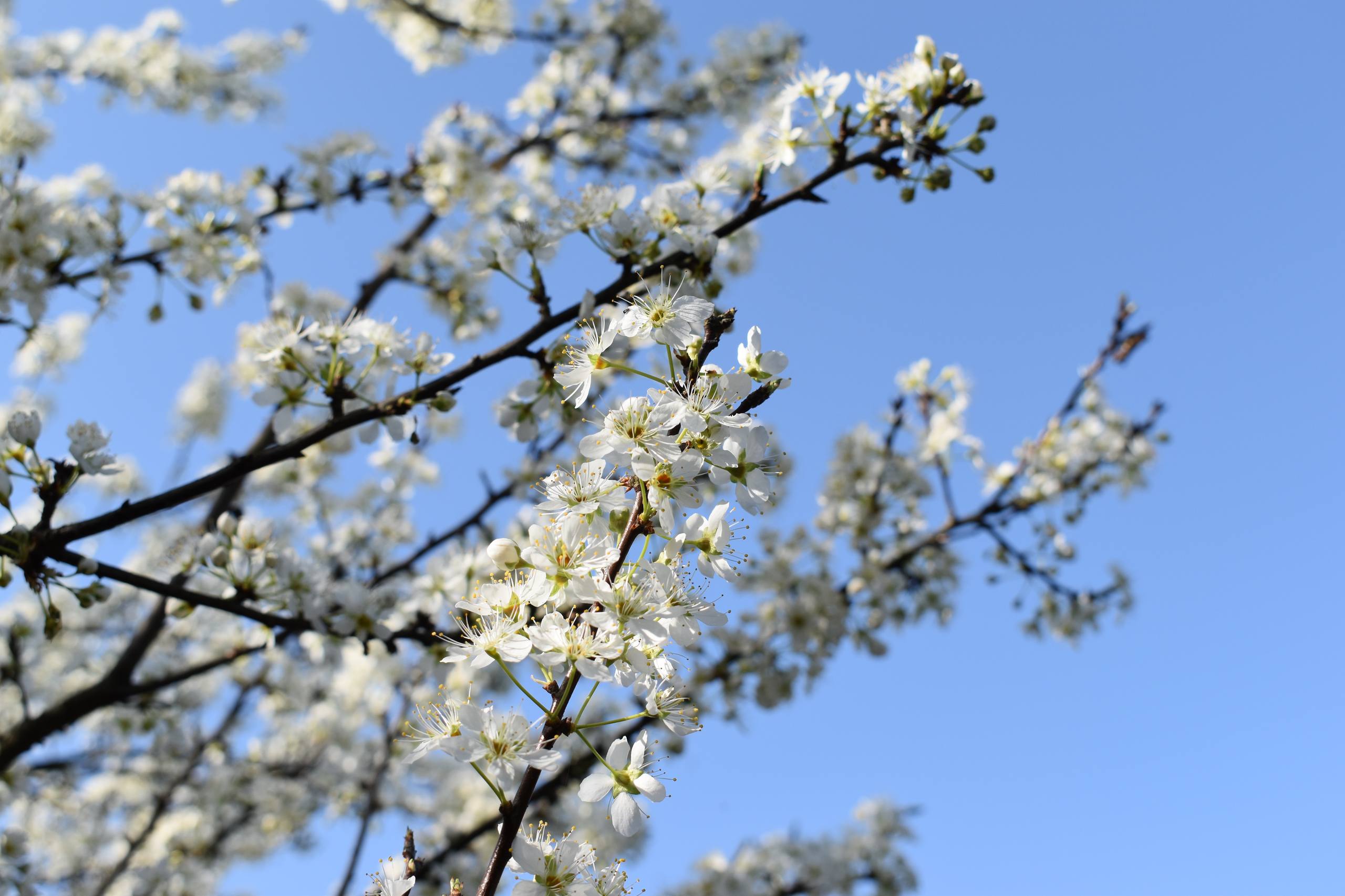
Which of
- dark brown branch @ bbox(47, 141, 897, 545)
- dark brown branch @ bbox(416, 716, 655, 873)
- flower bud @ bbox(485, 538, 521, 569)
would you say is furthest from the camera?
dark brown branch @ bbox(416, 716, 655, 873)

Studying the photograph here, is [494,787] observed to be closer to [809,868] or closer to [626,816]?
[626,816]

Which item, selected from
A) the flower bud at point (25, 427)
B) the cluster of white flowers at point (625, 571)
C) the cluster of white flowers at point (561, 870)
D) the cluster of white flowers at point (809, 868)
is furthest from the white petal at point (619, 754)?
the cluster of white flowers at point (809, 868)

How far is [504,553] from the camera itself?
6.23 ft

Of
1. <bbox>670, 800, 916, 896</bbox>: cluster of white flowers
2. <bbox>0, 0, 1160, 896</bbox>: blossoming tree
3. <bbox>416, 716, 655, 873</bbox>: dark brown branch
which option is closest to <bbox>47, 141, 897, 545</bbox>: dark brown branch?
<bbox>0, 0, 1160, 896</bbox>: blossoming tree

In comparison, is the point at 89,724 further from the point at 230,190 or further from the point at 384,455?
the point at 230,190

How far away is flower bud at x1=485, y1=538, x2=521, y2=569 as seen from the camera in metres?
1.89

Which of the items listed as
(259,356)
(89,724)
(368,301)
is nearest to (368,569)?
(368,301)

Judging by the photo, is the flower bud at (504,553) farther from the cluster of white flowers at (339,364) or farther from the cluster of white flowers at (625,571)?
the cluster of white flowers at (339,364)

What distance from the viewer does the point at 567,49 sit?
25.2ft

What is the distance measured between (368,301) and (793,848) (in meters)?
5.44

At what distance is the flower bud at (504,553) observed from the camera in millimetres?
1890

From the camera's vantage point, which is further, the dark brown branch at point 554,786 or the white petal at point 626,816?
the dark brown branch at point 554,786

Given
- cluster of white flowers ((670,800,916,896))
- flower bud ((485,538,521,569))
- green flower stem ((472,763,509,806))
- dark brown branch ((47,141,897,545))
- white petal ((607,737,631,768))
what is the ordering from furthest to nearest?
1. cluster of white flowers ((670,800,916,896))
2. dark brown branch ((47,141,897,545))
3. flower bud ((485,538,521,569))
4. white petal ((607,737,631,768))
5. green flower stem ((472,763,509,806))

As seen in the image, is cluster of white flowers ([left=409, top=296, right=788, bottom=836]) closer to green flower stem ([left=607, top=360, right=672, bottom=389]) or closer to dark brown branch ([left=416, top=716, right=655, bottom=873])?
green flower stem ([left=607, top=360, right=672, bottom=389])
